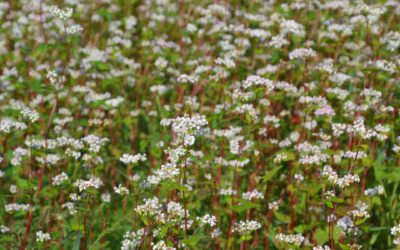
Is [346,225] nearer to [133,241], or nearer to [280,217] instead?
[280,217]

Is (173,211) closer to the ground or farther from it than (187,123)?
closer to the ground

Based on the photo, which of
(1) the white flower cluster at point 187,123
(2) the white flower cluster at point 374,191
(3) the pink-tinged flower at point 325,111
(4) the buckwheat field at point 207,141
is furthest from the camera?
(3) the pink-tinged flower at point 325,111

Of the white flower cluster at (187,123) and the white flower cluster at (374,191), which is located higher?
the white flower cluster at (187,123)

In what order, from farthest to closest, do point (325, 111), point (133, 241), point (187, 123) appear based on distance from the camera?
point (325, 111), point (133, 241), point (187, 123)

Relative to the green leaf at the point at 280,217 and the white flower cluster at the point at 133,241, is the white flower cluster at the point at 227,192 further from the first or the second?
the white flower cluster at the point at 133,241

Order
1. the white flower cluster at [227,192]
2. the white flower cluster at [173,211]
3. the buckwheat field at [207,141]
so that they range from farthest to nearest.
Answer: the white flower cluster at [227,192] → the buckwheat field at [207,141] → the white flower cluster at [173,211]

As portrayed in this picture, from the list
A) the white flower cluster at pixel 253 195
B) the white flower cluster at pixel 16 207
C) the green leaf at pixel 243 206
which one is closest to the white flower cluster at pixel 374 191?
the white flower cluster at pixel 253 195

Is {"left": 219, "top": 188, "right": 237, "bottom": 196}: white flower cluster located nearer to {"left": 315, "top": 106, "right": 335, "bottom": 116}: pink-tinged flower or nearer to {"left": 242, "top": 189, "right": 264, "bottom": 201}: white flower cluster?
{"left": 242, "top": 189, "right": 264, "bottom": 201}: white flower cluster

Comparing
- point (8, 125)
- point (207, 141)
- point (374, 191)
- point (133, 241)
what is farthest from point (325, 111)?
point (8, 125)

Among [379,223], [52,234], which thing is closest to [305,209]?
[379,223]
